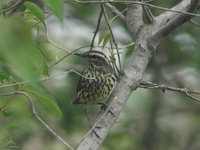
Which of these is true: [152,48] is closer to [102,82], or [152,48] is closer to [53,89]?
[102,82]

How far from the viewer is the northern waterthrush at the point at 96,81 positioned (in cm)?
439

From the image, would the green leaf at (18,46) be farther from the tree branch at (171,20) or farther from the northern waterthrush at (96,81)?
the northern waterthrush at (96,81)

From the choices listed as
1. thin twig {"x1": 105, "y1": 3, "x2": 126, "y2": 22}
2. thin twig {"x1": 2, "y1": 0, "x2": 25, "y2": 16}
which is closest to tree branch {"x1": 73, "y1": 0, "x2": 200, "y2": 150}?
thin twig {"x1": 105, "y1": 3, "x2": 126, "y2": 22}

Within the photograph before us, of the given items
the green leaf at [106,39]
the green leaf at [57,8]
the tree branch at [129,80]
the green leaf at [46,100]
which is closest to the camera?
the green leaf at [57,8]

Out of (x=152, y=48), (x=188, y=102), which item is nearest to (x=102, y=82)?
(x=152, y=48)

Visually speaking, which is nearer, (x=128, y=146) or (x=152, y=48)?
(x=152, y=48)

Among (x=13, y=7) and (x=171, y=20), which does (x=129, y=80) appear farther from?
(x=13, y=7)

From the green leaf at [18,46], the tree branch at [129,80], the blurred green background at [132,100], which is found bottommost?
the blurred green background at [132,100]

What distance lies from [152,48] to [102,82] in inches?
44.3

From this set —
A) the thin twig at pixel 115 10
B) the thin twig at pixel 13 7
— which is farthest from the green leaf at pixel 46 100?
the thin twig at pixel 115 10

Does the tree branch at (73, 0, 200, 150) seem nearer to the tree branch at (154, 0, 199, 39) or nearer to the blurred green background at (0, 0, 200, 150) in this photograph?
the tree branch at (154, 0, 199, 39)

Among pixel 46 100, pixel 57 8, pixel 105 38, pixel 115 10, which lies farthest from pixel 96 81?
pixel 57 8

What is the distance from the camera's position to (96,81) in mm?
4523

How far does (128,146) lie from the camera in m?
6.87
